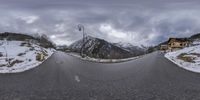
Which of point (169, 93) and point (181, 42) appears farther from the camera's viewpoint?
point (181, 42)

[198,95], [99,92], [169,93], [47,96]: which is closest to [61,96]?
[47,96]

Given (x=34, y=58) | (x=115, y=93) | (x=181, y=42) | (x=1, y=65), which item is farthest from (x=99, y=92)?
(x=181, y=42)

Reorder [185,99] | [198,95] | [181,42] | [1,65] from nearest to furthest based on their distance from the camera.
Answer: [185,99] < [198,95] < [1,65] < [181,42]

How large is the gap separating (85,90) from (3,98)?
2383 mm

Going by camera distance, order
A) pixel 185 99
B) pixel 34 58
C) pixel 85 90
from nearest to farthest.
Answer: pixel 185 99, pixel 85 90, pixel 34 58

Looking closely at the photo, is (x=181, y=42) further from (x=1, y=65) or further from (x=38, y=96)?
(x=38, y=96)

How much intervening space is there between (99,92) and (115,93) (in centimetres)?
51

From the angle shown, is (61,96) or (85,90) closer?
(61,96)

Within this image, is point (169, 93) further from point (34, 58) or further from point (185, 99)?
point (34, 58)

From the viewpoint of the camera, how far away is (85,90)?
9.70m

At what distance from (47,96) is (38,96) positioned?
11.2 inches

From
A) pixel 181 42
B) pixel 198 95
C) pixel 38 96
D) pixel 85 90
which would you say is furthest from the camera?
pixel 181 42

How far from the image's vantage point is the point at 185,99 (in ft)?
25.6

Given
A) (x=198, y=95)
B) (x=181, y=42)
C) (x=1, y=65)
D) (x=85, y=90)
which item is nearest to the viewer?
(x=198, y=95)
